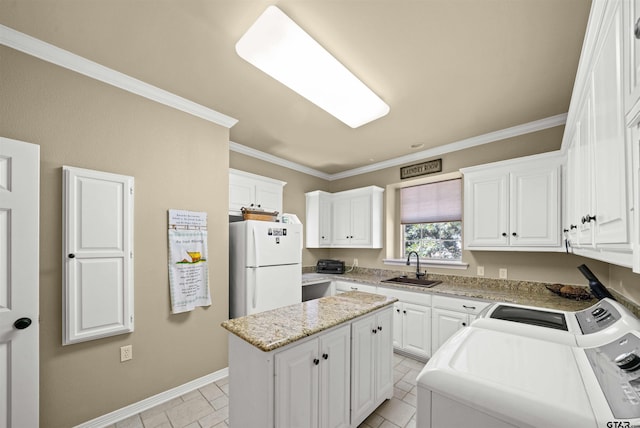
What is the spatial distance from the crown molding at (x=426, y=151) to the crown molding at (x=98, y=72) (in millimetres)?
916

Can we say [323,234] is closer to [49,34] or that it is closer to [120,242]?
[120,242]

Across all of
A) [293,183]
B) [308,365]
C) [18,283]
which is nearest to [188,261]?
[18,283]

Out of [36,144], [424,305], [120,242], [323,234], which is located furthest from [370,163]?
[36,144]

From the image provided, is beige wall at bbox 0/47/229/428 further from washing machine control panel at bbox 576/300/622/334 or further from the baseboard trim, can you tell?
washing machine control panel at bbox 576/300/622/334

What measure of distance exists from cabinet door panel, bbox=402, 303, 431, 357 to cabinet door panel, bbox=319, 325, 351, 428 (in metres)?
1.52

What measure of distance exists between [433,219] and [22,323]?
406cm

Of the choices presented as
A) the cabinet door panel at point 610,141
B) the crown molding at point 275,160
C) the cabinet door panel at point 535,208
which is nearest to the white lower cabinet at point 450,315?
the cabinet door panel at point 535,208

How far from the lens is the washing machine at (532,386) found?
728 mm

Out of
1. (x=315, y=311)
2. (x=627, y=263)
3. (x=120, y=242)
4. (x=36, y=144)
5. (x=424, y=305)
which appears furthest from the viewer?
(x=424, y=305)

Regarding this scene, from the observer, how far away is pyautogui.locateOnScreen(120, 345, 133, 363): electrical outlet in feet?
6.72

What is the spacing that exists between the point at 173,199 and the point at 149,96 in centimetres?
89

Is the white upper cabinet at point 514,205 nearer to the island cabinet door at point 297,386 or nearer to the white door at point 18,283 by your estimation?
the island cabinet door at point 297,386

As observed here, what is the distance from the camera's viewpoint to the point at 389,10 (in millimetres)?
1468


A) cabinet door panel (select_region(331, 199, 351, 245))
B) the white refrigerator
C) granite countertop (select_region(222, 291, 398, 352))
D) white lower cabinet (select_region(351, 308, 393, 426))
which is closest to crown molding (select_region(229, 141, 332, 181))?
cabinet door panel (select_region(331, 199, 351, 245))
